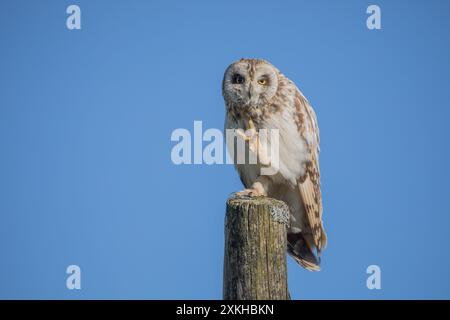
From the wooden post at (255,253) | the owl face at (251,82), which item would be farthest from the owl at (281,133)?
the wooden post at (255,253)

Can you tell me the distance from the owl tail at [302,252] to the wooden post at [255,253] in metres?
2.51

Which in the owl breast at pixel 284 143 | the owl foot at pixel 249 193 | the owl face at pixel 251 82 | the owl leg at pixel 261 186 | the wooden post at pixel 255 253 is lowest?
the wooden post at pixel 255 253

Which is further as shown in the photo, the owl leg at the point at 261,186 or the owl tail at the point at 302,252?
the owl tail at the point at 302,252

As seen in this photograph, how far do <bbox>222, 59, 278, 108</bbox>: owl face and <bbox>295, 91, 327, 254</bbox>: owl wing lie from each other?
0.37 meters

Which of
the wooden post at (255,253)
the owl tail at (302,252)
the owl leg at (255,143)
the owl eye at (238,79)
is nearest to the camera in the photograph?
the wooden post at (255,253)

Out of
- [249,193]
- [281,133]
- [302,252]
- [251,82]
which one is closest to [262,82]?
[251,82]

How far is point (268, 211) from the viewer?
475cm

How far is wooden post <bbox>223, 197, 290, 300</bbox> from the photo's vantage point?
4.54 meters

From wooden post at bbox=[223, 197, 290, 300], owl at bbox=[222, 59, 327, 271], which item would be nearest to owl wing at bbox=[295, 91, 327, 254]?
owl at bbox=[222, 59, 327, 271]

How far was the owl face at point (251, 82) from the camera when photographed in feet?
22.6

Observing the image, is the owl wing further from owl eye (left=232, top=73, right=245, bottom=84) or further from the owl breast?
owl eye (left=232, top=73, right=245, bottom=84)

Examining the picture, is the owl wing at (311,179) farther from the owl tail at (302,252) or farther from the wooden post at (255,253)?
the wooden post at (255,253)
